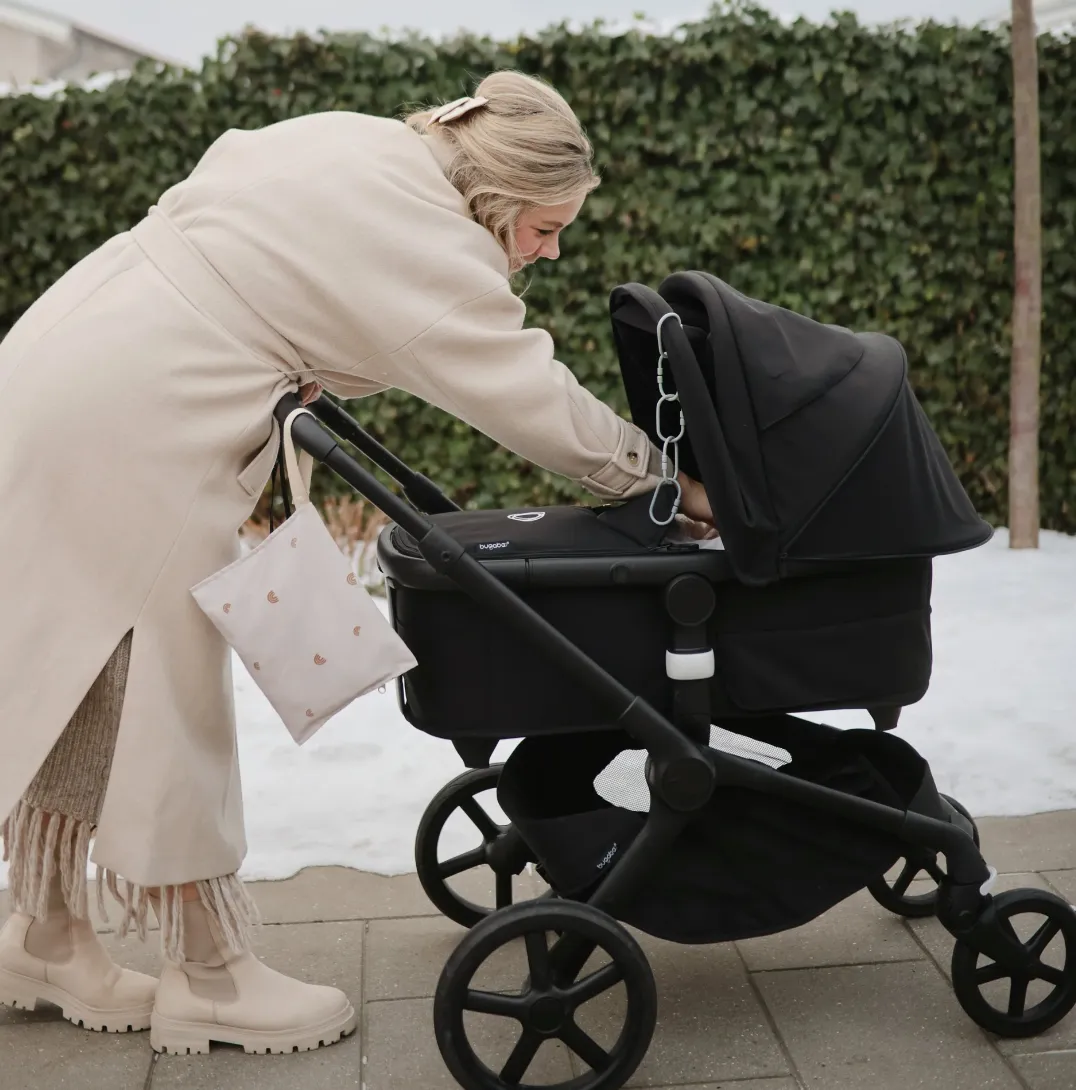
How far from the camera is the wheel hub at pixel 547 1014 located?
7.19ft

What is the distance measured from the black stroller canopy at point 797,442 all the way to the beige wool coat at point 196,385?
0.18 metres

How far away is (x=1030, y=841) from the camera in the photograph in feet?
10.4

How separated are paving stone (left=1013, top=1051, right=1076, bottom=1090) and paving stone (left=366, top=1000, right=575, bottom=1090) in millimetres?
772

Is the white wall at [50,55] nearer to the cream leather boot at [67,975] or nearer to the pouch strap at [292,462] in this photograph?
the cream leather boot at [67,975]

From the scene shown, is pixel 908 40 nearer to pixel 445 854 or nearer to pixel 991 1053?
pixel 445 854

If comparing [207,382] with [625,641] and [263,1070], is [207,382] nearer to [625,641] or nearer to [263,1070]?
[625,641]

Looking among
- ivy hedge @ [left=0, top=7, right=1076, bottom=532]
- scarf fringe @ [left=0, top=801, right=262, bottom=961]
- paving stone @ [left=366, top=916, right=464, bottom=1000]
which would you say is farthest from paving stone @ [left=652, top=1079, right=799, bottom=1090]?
ivy hedge @ [left=0, top=7, right=1076, bottom=532]

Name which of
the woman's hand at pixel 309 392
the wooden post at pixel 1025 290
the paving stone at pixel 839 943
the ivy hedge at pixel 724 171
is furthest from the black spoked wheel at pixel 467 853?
the wooden post at pixel 1025 290

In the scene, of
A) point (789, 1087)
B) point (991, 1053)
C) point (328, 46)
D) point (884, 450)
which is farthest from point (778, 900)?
point (328, 46)

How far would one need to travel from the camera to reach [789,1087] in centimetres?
227

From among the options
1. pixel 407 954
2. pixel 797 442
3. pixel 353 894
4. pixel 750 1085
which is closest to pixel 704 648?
pixel 797 442

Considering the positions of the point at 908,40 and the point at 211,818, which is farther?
the point at 908,40

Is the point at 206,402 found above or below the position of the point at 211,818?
above

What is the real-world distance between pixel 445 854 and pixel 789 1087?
43.4 inches
